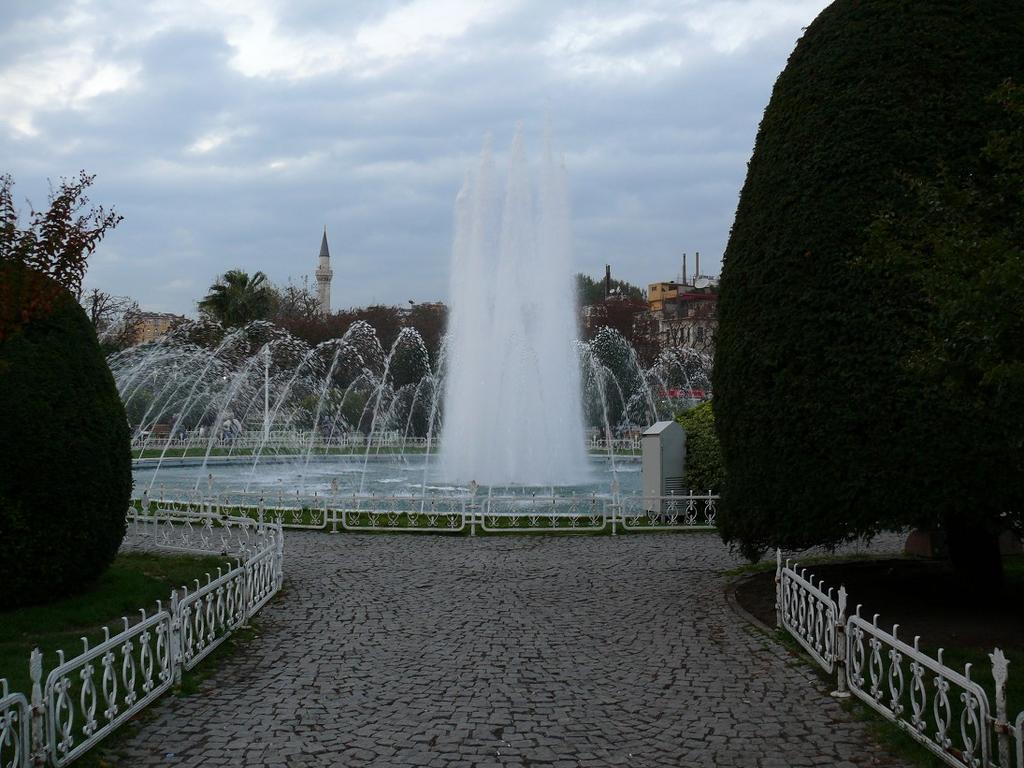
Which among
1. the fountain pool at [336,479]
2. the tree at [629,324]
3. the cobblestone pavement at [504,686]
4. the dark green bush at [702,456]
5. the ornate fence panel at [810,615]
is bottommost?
the cobblestone pavement at [504,686]

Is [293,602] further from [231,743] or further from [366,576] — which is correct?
[231,743]

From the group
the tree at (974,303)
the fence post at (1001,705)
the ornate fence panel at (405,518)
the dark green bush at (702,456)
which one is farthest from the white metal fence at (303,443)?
the fence post at (1001,705)

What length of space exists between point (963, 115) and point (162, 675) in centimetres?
851

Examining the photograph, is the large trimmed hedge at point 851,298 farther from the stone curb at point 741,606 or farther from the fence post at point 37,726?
the fence post at point 37,726

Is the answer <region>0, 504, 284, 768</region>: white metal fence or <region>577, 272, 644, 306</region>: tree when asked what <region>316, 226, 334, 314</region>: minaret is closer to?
<region>577, 272, 644, 306</region>: tree

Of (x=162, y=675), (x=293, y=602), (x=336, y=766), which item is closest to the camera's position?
(x=336, y=766)

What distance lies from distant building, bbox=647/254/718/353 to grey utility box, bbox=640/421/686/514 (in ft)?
107

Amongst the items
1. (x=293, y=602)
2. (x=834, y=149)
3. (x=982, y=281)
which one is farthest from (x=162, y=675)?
(x=834, y=149)

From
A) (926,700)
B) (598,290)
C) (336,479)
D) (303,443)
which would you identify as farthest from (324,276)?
(926,700)

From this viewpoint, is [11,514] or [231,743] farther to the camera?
[11,514]

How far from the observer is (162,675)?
6984 mm

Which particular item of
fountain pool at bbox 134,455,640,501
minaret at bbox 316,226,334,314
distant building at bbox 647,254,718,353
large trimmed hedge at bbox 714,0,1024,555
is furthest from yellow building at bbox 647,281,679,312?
large trimmed hedge at bbox 714,0,1024,555

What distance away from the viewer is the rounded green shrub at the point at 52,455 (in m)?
8.73

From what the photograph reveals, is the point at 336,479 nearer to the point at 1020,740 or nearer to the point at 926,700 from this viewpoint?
the point at 926,700
